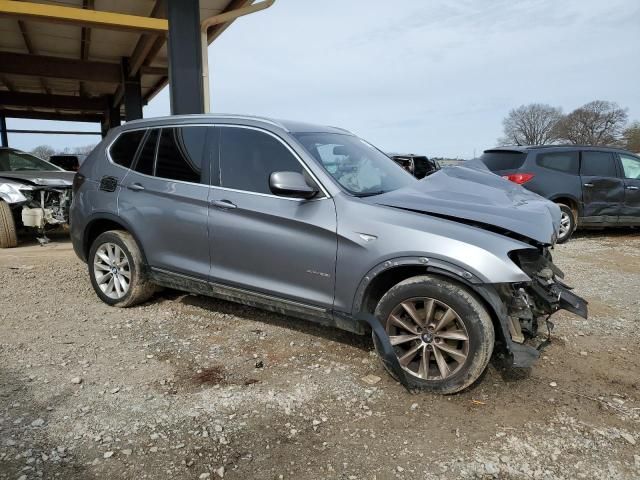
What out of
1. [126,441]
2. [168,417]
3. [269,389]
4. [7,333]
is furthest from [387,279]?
[7,333]

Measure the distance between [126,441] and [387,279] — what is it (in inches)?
71.7

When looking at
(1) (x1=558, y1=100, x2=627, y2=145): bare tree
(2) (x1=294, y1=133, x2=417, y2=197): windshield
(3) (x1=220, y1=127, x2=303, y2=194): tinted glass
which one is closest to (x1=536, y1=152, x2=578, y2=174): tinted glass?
(2) (x1=294, y1=133, x2=417, y2=197): windshield

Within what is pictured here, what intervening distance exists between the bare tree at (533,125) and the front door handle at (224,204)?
6483 cm

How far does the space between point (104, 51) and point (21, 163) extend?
6439mm

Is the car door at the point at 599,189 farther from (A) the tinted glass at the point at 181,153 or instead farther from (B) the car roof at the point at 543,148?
(A) the tinted glass at the point at 181,153

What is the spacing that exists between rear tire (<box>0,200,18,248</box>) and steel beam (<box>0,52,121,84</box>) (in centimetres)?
794

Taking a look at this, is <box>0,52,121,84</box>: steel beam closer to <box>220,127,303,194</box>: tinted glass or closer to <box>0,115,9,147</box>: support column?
<box>0,115,9,147</box>: support column

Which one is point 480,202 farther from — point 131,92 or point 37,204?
point 131,92

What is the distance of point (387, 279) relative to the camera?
126 inches

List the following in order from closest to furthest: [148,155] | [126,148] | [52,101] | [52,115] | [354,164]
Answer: [354,164] → [148,155] → [126,148] → [52,101] → [52,115]

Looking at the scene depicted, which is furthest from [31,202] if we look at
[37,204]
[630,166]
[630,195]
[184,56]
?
[630,166]

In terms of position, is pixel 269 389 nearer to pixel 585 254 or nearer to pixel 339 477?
pixel 339 477

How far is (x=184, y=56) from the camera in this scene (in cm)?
720

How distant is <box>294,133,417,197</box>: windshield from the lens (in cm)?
351
